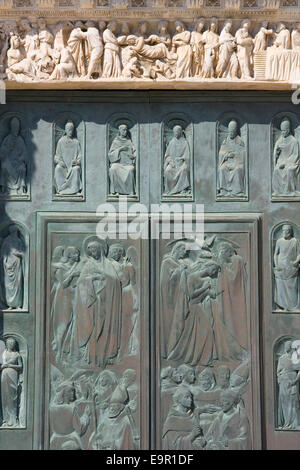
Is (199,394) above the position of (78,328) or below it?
below

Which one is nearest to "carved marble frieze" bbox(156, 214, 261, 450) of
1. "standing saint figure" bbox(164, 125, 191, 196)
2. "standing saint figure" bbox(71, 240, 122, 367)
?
"standing saint figure" bbox(71, 240, 122, 367)

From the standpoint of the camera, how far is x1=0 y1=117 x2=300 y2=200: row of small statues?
1009 cm

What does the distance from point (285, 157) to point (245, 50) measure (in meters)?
1.29

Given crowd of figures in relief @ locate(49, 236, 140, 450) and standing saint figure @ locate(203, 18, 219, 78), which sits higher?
standing saint figure @ locate(203, 18, 219, 78)

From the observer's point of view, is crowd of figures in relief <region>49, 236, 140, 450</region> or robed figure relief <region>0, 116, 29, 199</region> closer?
crowd of figures in relief <region>49, 236, 140, 450</region>

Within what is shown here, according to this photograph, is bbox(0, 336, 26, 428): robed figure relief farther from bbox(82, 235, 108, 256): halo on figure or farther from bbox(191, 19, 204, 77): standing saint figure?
bbox(191, 19, 204, 77): standing saint figure

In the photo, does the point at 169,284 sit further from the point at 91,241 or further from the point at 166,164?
the point at 166,164

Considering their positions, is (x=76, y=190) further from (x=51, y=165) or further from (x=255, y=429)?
(x=255, y=429)

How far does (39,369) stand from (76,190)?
6.73 ft

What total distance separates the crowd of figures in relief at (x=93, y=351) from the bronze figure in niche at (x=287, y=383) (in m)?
1.58

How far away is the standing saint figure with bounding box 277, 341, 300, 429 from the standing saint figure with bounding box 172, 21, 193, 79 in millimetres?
3422

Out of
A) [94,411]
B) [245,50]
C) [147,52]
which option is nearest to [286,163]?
[245,50]

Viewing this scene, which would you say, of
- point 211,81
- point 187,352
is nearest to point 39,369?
point 187,352

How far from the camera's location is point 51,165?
1013cm
